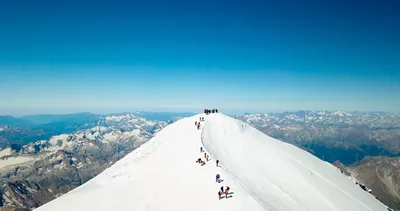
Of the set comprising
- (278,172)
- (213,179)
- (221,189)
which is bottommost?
(278,172)

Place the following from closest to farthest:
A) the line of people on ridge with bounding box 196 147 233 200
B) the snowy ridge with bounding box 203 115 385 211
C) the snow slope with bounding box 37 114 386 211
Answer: the line of people on ridge with bounding box 196 147 233 200 < the snow slope with bounding box 37 114 386 211 < the snowy ridge with bounding box 203 115 385 211

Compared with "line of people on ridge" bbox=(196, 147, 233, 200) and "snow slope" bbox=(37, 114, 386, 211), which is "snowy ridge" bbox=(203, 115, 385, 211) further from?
"line of people on ridge" bbox=(196, 147, 233, 200)

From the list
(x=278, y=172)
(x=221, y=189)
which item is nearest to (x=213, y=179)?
(x=221, y=189)

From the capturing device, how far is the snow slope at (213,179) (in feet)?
138

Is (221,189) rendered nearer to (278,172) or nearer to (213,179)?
(213,179)

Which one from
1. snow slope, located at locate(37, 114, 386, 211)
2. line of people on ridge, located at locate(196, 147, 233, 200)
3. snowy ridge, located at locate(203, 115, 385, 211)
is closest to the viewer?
line of people on ridge, located at locate(196, 147, 233, 200)

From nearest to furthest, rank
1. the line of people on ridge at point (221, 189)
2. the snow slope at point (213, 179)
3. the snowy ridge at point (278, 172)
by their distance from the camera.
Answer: the line of people on ridge at point (221, 189)
the snow slope at point (213, 179)
the snowy ridge at point (278, 172)

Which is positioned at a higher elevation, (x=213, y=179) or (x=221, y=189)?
(x=221, y=189)

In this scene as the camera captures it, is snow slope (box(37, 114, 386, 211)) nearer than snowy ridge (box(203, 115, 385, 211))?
Yes

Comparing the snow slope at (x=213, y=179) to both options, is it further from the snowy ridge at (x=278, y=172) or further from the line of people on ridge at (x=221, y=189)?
the line of people on ridge at (x=221, y=189)

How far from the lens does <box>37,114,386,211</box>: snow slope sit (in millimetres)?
41969

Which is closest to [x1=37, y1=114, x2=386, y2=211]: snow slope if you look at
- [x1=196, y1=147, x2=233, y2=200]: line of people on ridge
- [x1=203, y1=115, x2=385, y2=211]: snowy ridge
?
[x1=203, y1=115, x2=385, y2=211]: snowy ridge

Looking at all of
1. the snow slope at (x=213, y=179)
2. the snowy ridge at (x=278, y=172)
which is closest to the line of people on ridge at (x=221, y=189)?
the snow slope at (x=213, y=179)

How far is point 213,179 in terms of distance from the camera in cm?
4759
